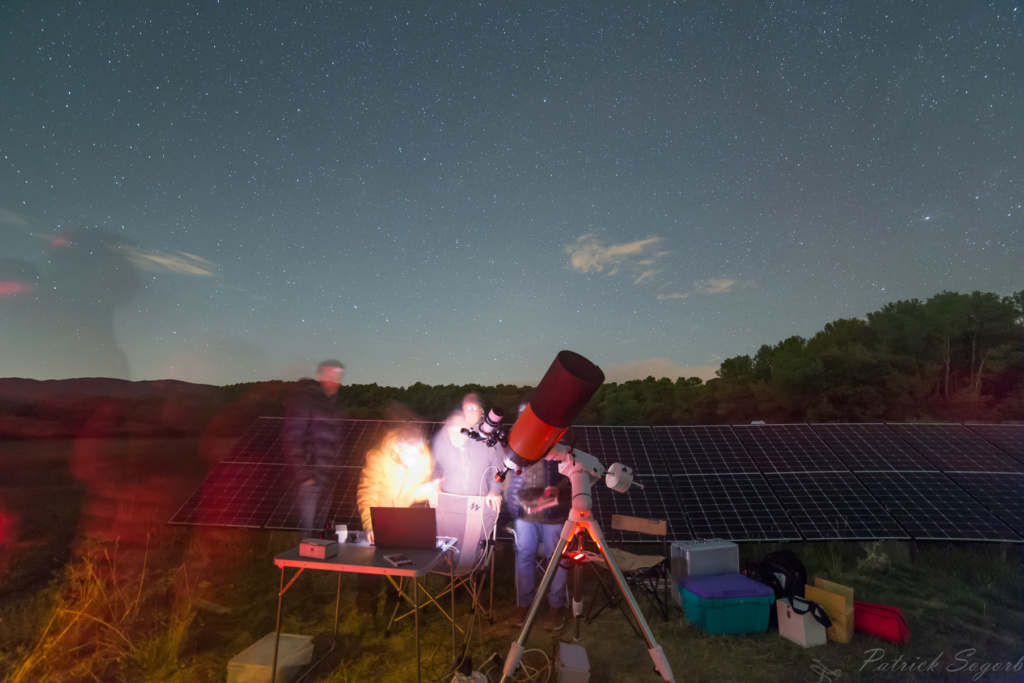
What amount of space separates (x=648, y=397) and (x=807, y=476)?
13310mm

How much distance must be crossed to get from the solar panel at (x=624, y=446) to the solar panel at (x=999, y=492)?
13.8 ft

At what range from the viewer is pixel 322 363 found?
5.90 meters

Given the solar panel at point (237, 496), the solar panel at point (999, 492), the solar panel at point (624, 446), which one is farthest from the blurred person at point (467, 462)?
the solar panel at point (999, 492)

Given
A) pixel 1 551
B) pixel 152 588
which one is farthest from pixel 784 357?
pixel 1 551

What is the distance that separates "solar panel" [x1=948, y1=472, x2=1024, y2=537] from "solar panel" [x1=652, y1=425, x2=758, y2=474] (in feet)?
9.42

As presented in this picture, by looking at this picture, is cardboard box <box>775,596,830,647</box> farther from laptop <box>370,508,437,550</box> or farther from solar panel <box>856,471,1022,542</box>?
laptop <box>370,508,437,550</box>

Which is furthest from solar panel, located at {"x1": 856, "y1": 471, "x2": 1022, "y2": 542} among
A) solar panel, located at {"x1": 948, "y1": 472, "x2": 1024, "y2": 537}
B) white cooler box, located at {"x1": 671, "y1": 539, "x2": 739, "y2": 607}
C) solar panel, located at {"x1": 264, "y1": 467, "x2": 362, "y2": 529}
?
solar panel, located at {"x1": 264, "y1": 467, "x2": 362, "y2": 529}

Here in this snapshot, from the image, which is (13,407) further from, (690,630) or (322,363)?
(690,630)

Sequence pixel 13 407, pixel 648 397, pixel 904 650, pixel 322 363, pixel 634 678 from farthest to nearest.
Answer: pixel 648 397 < pixel 13 407 < pixel 322 363 < pixel 904 650 < pixel 634 678

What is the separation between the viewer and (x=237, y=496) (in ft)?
23.2

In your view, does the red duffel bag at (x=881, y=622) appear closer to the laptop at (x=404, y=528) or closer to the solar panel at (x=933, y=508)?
the solar panel at (x=933, y=508)

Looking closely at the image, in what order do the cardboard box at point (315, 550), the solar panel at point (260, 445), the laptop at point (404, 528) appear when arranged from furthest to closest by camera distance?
the solar panel at point (260, 445) → the laptop at point (404, 528) → the cardboard box at point (315, 550)

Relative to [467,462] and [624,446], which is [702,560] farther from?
[467,462]

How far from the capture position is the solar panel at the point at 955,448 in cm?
743
